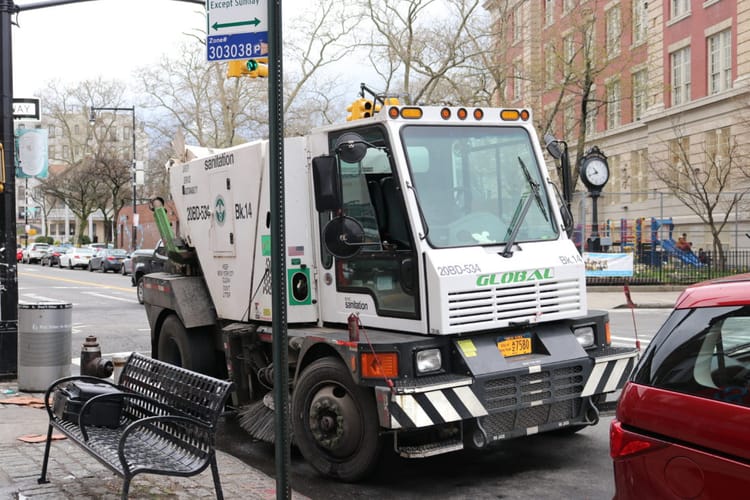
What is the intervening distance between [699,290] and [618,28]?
35.1 metres

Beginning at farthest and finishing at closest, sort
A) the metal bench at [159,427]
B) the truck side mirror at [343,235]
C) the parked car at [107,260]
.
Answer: the parked car at [107,260] → the truck side mirror at [343,235] → the metal bench at [159,427]

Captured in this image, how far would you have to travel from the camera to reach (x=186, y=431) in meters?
5.36

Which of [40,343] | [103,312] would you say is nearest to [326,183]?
[40,343]

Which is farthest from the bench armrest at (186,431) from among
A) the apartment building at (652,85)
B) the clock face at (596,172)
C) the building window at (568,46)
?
the building window at (568,46)

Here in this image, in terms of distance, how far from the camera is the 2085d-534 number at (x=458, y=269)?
5.99m

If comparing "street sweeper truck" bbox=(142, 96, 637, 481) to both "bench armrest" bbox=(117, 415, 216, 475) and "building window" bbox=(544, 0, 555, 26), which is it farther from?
"building window" bbox=(544, 0, 555, 26)

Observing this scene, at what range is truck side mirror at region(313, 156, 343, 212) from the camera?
6.12 meters

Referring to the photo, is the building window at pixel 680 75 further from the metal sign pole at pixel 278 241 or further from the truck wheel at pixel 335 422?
the metal sign pole at pixel 278 241

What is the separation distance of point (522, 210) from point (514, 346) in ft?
3.71

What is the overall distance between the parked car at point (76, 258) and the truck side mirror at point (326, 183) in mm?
46713

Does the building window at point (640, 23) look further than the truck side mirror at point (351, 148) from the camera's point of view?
Yes

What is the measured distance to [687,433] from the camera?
298cm

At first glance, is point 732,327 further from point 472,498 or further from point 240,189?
point 240,189

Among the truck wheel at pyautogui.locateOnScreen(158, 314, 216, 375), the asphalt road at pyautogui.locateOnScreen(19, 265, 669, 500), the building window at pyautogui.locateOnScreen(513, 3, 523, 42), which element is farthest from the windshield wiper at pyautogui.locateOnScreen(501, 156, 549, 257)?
the building window at pyautogui.locateOnScreen(513, 3, 523, 42)
